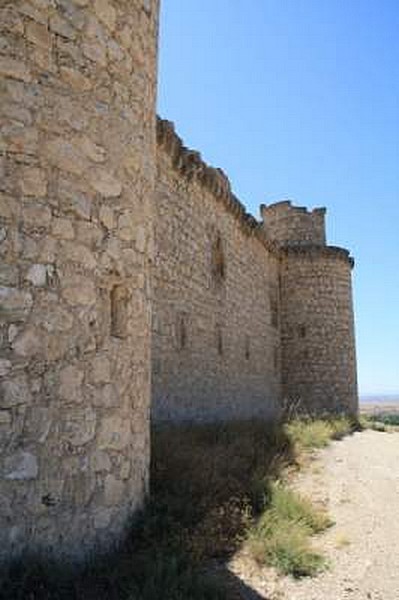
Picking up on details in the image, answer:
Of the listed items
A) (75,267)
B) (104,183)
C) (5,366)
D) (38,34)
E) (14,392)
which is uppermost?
(38,34)

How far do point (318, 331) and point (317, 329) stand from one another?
73 mm

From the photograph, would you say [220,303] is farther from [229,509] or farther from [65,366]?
[65,366]

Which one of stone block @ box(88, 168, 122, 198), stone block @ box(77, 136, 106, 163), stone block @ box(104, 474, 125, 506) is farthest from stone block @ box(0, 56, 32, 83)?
stone block @ box(104, 474, 125, 506)

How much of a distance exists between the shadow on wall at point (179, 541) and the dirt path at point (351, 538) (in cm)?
32

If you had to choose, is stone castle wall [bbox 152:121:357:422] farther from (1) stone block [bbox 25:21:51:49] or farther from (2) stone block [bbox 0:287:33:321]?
(1) stone block [bbox 25:21:51:49]

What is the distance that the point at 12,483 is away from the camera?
379 cm

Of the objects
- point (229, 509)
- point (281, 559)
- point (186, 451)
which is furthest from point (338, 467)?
point (281, 559)

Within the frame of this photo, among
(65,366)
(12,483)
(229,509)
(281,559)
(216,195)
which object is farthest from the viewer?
(216,195)

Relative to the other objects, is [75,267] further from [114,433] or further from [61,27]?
[61,27]

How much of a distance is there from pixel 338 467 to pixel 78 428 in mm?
6022

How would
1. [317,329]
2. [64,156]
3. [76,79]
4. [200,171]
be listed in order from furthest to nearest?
[317,329] < [200,171] < [76,79] < [64,156]

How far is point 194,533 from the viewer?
5090 mm

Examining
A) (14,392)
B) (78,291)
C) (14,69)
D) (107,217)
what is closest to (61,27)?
(14,69)

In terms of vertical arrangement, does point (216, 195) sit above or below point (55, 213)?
above
